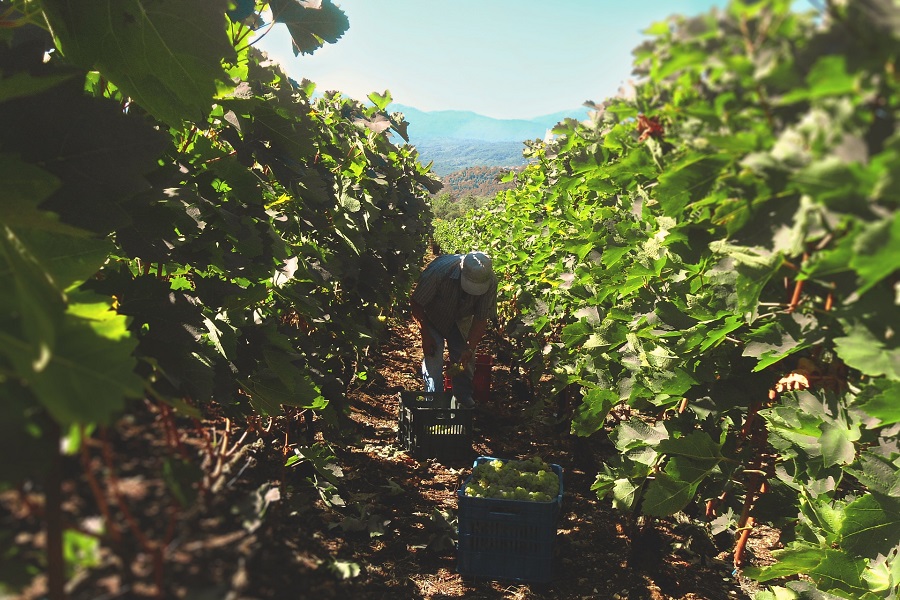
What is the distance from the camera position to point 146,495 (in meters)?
0.69

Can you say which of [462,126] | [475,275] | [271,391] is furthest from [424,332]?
[462,126]

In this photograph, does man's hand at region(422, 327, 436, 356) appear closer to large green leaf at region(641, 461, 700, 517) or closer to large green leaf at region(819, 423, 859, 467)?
large green leaf at region(641, 461, 700, 517)

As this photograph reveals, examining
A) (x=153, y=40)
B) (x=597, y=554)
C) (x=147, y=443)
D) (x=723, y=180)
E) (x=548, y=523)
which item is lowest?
(x=597, y=554)

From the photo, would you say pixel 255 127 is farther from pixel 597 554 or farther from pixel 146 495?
pixel 597 554

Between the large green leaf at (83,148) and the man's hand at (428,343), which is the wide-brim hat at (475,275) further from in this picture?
the large green leaf at (83,148)

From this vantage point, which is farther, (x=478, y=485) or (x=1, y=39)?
(x=478, y=485)

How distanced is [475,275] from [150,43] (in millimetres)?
4271

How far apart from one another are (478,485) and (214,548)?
10.6 ft

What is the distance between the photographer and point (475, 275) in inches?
223

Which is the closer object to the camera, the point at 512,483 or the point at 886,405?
the point at 886,405

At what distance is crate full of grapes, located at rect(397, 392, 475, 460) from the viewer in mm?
5094

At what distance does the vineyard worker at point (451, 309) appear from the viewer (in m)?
5.84

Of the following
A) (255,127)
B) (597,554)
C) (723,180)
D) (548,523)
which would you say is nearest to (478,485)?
(548,523)

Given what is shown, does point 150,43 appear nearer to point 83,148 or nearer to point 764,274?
point 83,148
